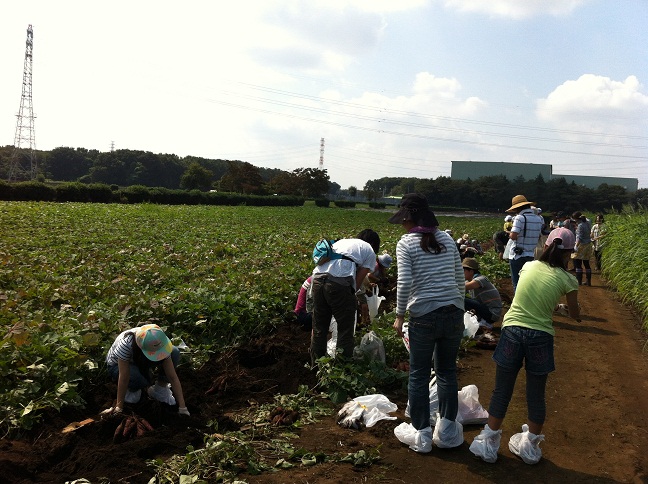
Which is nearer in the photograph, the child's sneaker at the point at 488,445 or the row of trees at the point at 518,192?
the child's sneaker at the point at 488,445

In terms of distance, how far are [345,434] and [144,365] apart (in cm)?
185

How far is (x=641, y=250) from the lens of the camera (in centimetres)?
1107

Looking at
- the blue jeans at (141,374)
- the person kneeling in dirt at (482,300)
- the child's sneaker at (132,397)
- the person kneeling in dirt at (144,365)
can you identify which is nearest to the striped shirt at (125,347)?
the person kneeling in dirt at (144,365)

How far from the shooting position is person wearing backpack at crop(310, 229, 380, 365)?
5207mm

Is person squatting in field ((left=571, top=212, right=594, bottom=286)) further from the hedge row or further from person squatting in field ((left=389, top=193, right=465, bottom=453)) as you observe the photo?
the hedge row

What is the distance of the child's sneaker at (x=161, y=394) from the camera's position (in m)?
4.70

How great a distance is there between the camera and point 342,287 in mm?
5191

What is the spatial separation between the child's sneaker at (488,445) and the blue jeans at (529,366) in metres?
0.15

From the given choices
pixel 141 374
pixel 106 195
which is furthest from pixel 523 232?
pixel 106 195

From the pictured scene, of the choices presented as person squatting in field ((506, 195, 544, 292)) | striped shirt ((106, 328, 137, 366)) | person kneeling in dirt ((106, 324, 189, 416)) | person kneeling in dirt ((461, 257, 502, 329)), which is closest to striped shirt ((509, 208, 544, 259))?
person squatting in field ((506, 195, 544, 292))

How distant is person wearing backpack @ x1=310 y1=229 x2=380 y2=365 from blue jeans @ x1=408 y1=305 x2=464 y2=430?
119 centimetres

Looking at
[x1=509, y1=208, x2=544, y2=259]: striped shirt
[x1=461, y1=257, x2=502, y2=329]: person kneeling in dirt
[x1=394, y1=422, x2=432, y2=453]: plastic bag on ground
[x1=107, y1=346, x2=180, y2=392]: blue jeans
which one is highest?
[x1=509, y1=208, x2=544, y2=259]: striped shirt

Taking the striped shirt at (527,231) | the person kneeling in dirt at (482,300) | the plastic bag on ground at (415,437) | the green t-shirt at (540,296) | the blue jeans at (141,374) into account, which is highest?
the striped shirt at (527,231)

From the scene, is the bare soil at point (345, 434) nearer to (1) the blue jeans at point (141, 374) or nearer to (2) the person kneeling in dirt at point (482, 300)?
(1) the blue jeans at point (141, 374)
